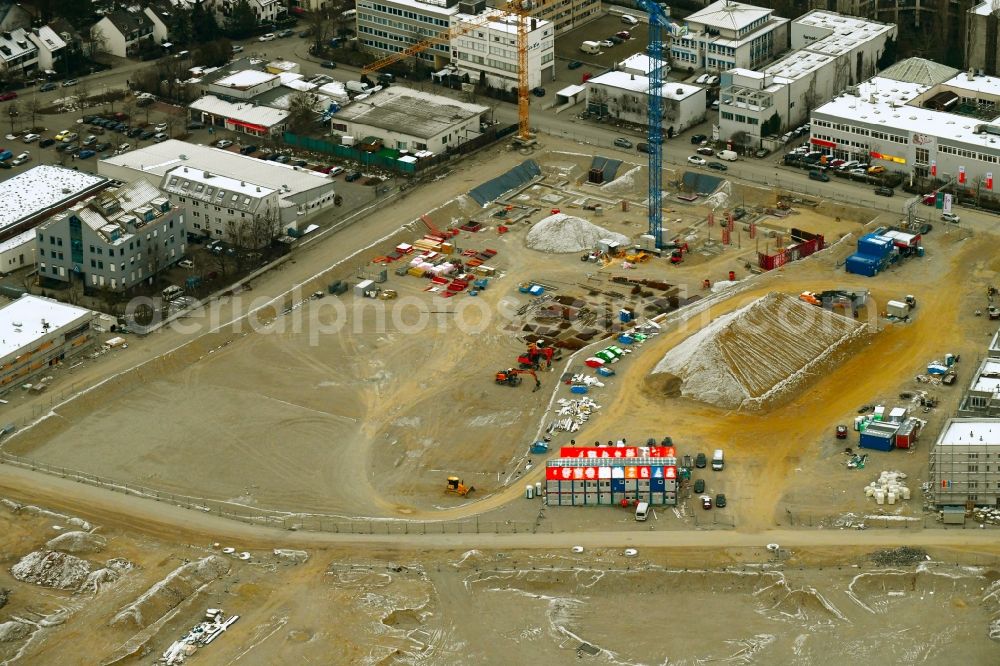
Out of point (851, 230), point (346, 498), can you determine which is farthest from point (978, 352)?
point (346, 498)

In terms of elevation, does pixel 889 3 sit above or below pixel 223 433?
above

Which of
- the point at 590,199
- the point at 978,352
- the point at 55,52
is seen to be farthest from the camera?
the point at 55,52

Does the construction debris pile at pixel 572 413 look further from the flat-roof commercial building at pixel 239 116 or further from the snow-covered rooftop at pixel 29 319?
the flat-roof commercial building at pixel 239 116

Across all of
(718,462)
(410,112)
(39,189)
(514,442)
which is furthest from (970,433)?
(39,189)

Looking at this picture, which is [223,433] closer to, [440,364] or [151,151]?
[440,364]

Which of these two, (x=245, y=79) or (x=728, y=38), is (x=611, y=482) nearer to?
(x=728, y=38)
